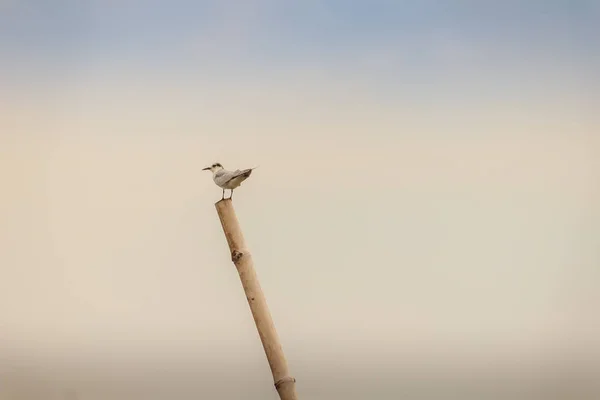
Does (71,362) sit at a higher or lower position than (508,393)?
higher

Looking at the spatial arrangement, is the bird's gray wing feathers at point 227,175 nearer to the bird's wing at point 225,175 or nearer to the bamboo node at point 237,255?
the bird's wing at point 225,175

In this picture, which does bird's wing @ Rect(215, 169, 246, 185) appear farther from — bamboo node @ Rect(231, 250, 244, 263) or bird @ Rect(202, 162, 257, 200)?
bamboo node @ Rect(231, 250, 244, 263)

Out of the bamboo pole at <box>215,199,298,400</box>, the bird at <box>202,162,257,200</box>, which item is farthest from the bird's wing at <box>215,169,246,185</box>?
the bamboo pole at <box>215,199,298,400</box>

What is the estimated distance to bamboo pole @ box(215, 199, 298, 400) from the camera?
3.99 feet

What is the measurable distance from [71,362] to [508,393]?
111 centimetres

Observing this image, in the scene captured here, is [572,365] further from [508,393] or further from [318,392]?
[318,392]

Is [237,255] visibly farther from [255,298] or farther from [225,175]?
[225,175]

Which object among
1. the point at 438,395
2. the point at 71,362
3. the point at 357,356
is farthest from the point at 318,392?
the point at 71,362

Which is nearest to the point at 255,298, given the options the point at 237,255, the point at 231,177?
the point at 237,255

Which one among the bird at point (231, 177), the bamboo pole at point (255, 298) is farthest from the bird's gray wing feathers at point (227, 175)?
the bamboo pole at point (255, 298)

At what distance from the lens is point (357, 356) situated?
5.32 feet

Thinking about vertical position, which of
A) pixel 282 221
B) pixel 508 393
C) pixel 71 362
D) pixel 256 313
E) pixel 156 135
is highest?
pixel 156 135

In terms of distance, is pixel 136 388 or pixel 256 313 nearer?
pixel 256 313

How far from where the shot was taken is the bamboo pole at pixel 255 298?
1.22 m
